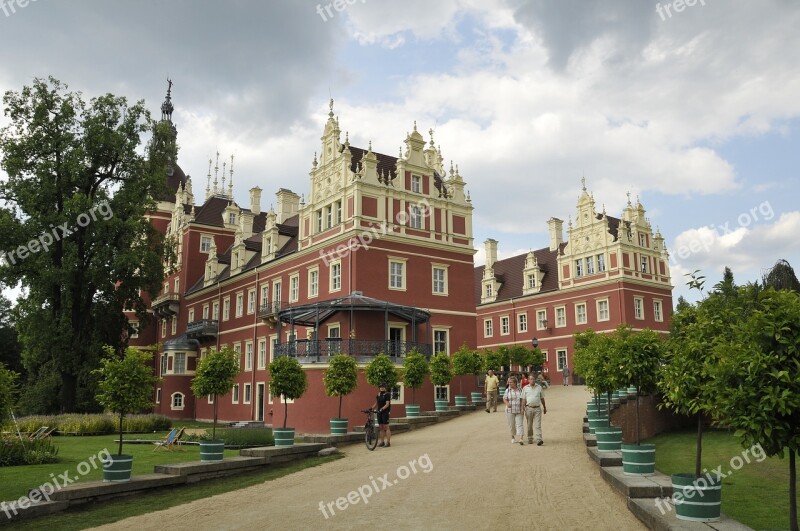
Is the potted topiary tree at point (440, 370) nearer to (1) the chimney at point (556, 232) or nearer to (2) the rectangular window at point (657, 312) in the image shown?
(2) the rectangular window at point (657, 312)

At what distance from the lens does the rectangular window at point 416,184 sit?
33.9 m

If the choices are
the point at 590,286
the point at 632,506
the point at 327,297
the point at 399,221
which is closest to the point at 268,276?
the point at 327,297

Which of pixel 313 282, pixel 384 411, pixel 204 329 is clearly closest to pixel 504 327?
pixel 313 282

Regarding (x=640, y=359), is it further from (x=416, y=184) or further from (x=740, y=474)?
(x=416, y=184)

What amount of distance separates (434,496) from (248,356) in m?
31.2

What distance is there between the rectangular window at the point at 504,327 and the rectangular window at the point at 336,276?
24149mm

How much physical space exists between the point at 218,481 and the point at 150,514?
339cm

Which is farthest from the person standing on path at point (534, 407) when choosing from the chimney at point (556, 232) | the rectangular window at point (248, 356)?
the chimney at point (556, 232)

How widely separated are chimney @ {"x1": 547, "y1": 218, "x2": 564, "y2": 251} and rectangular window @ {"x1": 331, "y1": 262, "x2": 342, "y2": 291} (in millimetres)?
26910

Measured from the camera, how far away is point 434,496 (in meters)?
10.9

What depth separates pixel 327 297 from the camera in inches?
1277

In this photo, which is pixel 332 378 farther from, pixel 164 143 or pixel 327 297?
pixel 164 143

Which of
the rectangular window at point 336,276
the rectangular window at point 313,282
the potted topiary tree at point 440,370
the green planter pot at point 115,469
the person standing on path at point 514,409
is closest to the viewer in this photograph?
the green planter pot at point 115,469

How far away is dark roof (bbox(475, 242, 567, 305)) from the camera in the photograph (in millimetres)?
50219
